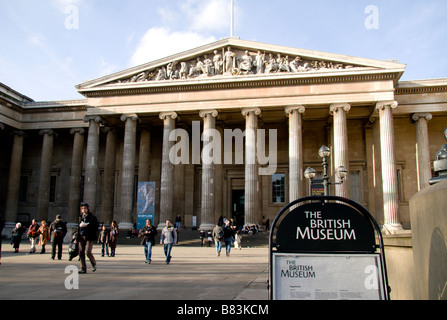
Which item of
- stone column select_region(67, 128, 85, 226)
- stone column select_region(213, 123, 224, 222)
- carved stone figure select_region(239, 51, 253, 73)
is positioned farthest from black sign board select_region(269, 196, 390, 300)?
stone column select_region(67, 128, 85, 226)

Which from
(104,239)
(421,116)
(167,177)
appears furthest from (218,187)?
(421,116)

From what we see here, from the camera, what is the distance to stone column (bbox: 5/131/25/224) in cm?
3666

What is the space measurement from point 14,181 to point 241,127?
71.1ft

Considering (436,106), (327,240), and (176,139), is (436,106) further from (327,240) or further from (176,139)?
(327,240)

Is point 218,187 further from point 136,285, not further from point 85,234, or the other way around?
point 136,285

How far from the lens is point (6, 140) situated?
42531 millimetres

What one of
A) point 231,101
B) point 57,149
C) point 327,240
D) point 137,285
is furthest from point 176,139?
point 327,240

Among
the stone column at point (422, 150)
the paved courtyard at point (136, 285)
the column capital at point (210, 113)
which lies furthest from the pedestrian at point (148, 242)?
the stone column at point (422, 150)

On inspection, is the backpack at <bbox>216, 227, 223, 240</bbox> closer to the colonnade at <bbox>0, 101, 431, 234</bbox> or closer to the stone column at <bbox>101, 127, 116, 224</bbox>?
the colonnade at <bbox>0, 101, 431, 234</bbox>

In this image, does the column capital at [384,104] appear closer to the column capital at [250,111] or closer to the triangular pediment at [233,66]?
the triangular pediment at [233,66]

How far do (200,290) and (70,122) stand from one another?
3328 cm

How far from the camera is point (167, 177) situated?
3155 centimetres

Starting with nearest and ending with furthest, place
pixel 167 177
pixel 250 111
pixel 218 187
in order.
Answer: pixel 250 111
pixel 167 177
pixel 218 187

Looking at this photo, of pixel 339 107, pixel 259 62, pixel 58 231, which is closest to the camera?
pixel 58 231
